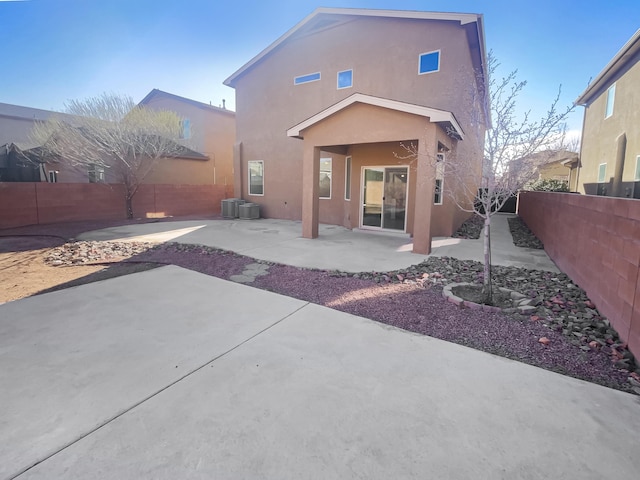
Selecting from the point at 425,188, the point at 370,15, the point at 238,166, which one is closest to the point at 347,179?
the point at 425,188

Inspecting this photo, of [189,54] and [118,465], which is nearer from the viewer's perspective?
[118,465]

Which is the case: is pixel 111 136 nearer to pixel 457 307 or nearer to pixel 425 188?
pixel 425 188

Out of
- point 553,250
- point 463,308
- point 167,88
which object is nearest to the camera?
point 463,308

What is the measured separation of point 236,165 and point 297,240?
27.8 feet

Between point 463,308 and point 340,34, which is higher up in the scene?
point 340,34

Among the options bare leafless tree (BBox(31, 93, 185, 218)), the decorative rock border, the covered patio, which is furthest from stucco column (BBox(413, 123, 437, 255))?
bare leafless tree (BBox(31, 93, 185, 218))

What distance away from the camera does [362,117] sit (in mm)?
8672

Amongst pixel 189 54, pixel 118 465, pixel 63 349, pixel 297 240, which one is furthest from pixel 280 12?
pixel 118 465

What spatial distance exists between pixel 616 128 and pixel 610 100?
6.07ft

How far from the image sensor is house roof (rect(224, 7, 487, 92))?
10.0 metres

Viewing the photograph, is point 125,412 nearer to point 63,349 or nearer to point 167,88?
point 63,349

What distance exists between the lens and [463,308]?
15.5ft

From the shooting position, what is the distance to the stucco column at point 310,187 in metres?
9.92

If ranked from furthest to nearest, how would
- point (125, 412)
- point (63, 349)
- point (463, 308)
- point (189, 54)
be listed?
point (189, 54)
point (463, 308)
point (63, 349)
point (125, 412)
